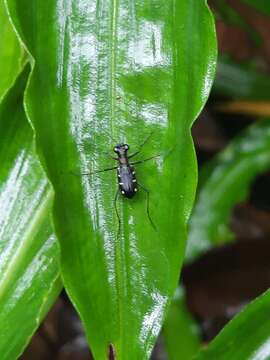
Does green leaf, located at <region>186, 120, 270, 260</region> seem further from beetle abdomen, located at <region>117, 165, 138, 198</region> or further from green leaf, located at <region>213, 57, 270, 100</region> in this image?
beetle abdomen, located at <region>117, 165, 138, 198</region>

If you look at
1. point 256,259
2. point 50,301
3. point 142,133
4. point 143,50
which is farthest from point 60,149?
point 256,259

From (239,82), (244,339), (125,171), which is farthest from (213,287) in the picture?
(125,171)

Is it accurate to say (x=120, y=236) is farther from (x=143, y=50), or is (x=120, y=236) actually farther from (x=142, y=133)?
(x=143, y=50)

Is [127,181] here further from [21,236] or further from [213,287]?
[213,287]

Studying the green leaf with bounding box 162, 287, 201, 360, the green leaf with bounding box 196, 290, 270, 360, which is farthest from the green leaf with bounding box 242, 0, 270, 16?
the green leaf with bounding box 196, 290, 270, 360

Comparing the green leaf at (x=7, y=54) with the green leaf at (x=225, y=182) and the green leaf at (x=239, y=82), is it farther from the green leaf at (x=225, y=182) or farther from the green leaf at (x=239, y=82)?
the green leaf at (x=239, y=82)
